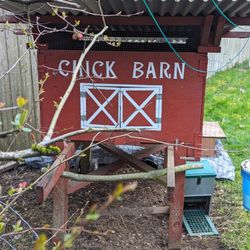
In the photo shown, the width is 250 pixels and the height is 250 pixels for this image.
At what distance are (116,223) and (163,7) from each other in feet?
7.34

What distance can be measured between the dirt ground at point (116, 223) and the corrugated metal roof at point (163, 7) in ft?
6.51

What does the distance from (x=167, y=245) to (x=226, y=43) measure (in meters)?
9.22

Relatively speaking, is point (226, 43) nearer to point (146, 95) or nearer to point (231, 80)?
point (231, 80)

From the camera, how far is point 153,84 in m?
3.33

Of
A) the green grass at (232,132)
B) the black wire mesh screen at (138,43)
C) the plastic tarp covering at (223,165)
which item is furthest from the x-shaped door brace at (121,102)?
the plastic tarp covering at (223,165)

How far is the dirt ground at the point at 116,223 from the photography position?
353 cm

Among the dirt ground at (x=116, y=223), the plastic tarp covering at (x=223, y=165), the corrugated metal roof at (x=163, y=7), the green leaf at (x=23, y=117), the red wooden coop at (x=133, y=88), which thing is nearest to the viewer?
the green leaf at (x=23, y=117)

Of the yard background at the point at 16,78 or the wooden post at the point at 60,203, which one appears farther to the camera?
the yard background at the point at 16,78

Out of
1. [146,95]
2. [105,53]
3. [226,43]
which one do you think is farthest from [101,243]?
→ [226,43]

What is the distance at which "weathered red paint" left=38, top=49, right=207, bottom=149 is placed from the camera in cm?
328

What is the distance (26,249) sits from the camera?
11.2ft

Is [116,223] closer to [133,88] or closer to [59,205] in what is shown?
[59,205]

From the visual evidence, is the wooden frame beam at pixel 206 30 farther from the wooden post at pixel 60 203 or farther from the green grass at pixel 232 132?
the wooden post at pixel 60 203

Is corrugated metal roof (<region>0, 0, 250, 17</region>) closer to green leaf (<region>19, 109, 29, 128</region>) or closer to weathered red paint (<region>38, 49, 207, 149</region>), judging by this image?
weathered red paint (<region>38, 49, 207, 149</region>)
